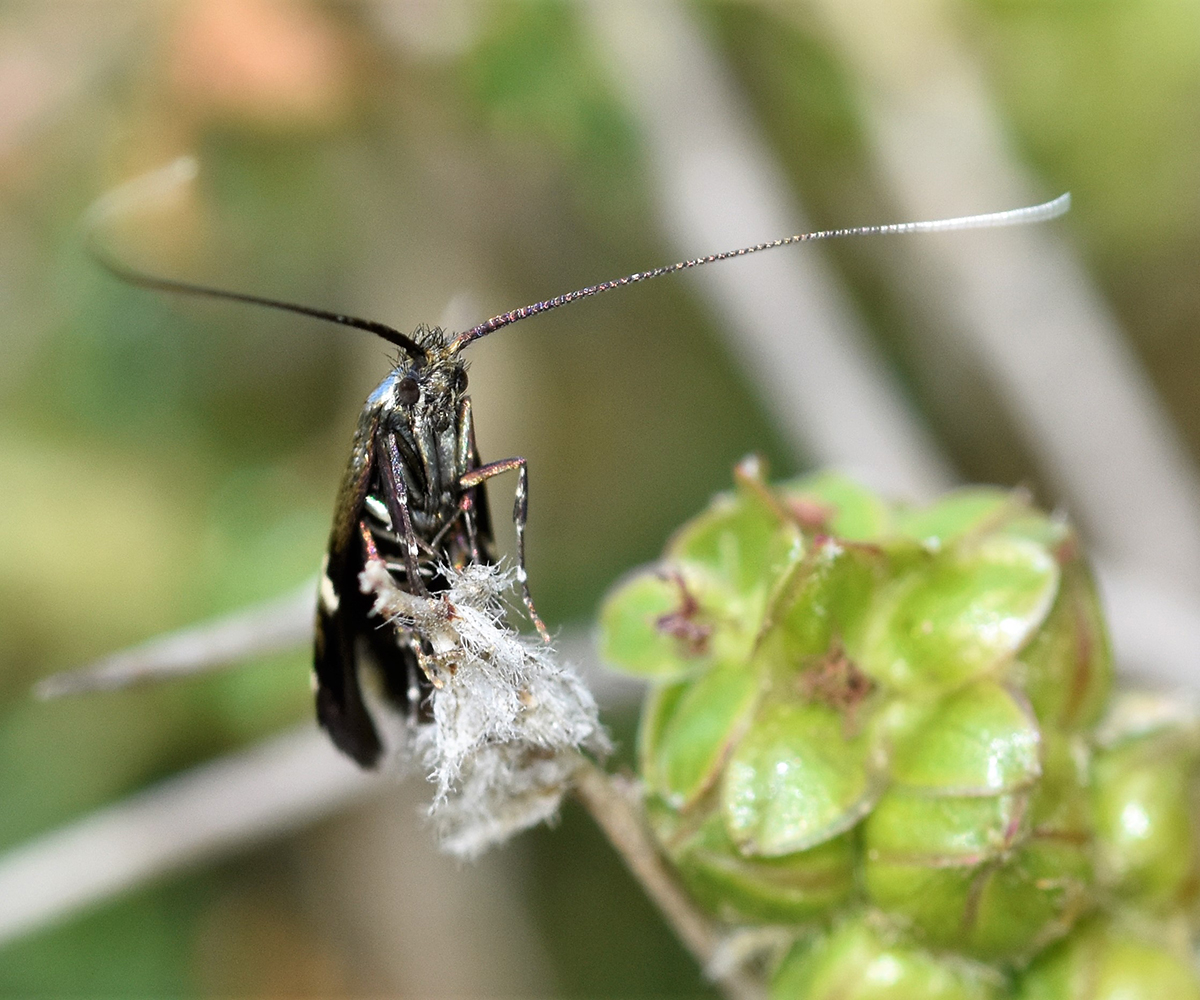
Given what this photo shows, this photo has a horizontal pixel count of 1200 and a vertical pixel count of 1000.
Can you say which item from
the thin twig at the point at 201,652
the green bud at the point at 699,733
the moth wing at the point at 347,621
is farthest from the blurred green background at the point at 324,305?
the green bud at the point at 699,733

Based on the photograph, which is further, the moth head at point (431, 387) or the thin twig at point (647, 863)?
the moth head at point (431, 387)

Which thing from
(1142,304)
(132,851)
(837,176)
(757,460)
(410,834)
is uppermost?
(837,176)

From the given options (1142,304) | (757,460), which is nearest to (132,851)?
(757,460)

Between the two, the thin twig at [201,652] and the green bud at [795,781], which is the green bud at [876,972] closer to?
the green bud at [795,781]

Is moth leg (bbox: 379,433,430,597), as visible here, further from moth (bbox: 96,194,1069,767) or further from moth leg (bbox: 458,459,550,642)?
moth leg (bbox: 458,459,550,642)

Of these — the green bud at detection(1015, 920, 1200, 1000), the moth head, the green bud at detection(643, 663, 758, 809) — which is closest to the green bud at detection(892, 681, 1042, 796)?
the green bud at detection(643, 663, 758, 809)

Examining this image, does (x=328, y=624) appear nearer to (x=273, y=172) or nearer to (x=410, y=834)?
(x=410, y=834)

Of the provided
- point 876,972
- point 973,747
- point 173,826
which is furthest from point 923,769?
point 173,826
